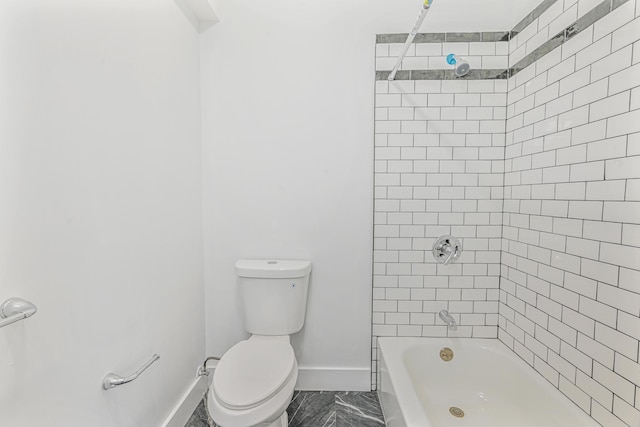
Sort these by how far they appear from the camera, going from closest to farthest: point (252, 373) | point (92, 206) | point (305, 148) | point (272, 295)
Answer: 1. point (92, 206)
2. point (252, 373)
3. point (272, 295)
4. point (305, 148)

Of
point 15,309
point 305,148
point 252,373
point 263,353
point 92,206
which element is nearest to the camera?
point 15,309

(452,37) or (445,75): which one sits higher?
(452,37)

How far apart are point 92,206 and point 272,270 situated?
0.90 meters

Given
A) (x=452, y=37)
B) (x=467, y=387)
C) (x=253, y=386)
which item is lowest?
(x=467, y=387)

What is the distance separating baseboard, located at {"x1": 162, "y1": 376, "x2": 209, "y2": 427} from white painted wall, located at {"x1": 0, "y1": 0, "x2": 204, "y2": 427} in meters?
0.05

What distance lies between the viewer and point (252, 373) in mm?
1340

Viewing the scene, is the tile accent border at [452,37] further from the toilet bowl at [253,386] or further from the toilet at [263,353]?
the toilet bowl at [253,386]

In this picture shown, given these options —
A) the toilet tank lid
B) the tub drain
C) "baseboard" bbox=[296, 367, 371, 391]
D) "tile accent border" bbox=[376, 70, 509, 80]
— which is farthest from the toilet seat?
"tile accent border" bbox=[376, 70, 509, 80]

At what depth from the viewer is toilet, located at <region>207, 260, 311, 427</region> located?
118cm

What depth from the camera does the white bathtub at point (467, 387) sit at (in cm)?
134

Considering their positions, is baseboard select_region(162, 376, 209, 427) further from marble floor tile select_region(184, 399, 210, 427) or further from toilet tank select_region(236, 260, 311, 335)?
toilet tank select_region(236, 260, 311, 335)

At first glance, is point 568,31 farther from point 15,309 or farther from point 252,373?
point 15,309

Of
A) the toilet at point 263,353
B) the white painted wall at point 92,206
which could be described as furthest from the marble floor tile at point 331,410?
the white painted wall at point 92,206

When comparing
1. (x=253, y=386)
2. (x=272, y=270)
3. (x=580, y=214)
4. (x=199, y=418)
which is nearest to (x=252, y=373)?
(x=253, y=386)
